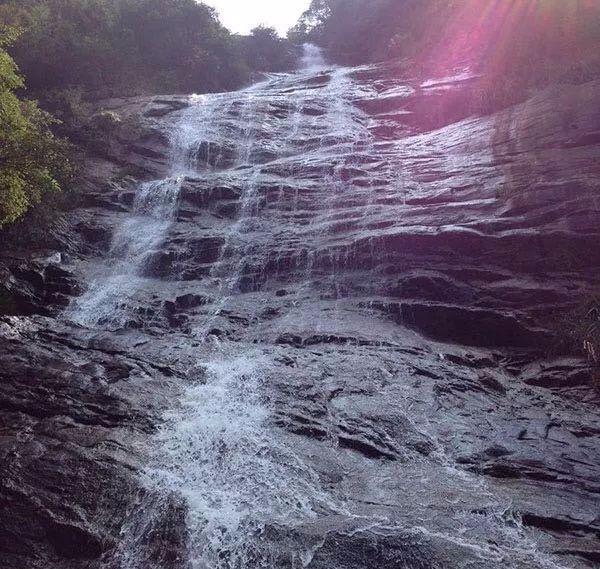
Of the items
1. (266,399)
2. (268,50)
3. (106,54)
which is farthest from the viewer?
(268,50)

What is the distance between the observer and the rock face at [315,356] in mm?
6500

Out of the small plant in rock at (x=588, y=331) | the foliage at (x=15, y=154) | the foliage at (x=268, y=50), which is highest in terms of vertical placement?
the foliage at (x=268, y=50)

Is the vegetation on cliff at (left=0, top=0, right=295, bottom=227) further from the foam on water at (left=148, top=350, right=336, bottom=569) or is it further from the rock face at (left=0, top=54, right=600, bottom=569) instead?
the foam on water at (left=148, top=350, right=336, bottom=569)

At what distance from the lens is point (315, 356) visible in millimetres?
10938

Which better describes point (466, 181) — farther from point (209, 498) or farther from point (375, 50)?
point (375, 50)

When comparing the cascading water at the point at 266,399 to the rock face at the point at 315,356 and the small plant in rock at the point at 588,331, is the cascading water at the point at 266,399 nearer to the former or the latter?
the rock face at the point at 315,356

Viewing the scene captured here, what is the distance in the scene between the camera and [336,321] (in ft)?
40.7

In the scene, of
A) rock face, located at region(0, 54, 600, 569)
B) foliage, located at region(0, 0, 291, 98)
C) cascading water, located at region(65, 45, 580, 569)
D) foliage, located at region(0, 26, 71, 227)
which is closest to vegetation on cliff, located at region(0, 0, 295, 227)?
foliage, located at region(0, 0, 291, 98)

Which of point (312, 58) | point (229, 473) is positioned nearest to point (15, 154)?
point (229, 473)

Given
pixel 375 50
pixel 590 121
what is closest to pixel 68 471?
pixel 590 121

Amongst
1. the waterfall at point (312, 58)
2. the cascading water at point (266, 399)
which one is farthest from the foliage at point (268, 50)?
the cascading water at point (266, 399)

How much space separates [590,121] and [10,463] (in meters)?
16.8

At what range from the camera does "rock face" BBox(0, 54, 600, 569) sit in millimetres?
6500

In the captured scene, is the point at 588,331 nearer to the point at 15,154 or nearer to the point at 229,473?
the point at 229,473
